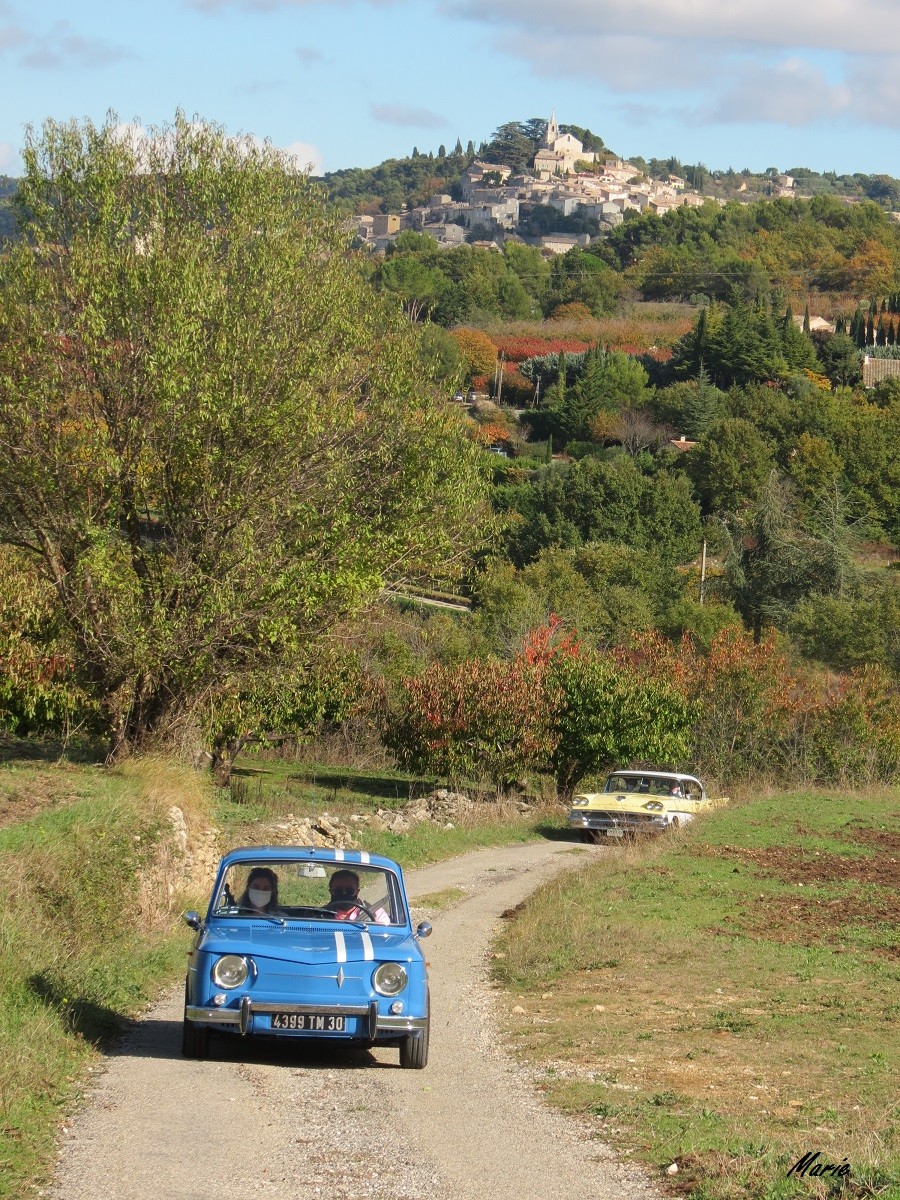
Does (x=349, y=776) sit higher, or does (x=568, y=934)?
→ (x=568, y=934)

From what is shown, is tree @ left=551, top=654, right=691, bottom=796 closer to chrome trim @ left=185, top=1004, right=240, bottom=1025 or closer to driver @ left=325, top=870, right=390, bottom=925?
driver @ left=325, top=870, right=390, bottom=925

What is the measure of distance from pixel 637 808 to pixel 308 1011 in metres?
21.4

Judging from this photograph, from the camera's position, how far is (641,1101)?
371 inches

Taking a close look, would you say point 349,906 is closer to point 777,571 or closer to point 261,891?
point 261,891

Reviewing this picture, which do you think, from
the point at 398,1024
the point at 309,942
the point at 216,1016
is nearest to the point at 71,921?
the point at 309,942

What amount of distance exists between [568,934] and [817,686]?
3576 centimetres

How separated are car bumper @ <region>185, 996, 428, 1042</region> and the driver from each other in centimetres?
109

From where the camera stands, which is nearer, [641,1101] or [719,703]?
[641,1101]

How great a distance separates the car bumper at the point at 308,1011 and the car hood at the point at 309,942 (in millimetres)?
325

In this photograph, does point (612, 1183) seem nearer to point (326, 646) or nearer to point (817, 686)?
point (326, 646)

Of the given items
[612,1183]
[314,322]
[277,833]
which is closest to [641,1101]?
[612,1183]

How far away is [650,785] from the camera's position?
105 ft

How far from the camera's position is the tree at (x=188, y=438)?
22781 millimetres

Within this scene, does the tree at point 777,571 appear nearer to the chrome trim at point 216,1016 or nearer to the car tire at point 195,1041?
the car tire at point 195,1041
